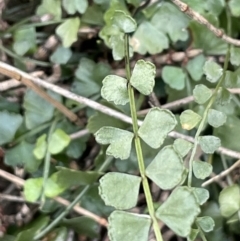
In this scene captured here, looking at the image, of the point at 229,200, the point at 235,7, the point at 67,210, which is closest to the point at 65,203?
the point at 67,210

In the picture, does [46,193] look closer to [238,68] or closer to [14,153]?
[14,153]

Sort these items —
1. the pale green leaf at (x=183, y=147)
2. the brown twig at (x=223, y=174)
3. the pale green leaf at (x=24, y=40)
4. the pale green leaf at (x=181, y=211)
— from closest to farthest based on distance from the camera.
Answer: the pale green leaf at (x=181, y=211), the pale green leaf at (x=183, y=147), the brown twig at (x=223, y=174), the pale green leaf at (x=24, y=40)

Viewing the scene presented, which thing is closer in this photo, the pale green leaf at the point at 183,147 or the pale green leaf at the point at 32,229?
the pale green leaf at the point at 183,147

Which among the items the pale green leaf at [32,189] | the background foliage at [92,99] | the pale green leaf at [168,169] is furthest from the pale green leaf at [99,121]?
the pale green leaf at [168,169]

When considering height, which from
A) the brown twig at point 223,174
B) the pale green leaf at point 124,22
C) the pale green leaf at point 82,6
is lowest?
the brown twig at point 223,174

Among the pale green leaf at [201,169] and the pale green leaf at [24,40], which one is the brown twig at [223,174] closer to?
the pale green leaf at [201,169]

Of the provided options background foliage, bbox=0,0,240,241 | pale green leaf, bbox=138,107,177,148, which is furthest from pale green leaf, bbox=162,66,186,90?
pale green leaf, bbox=138,107,177,148

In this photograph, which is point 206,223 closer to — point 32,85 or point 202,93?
point 202,93
